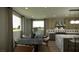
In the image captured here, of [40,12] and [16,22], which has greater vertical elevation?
[40,12]

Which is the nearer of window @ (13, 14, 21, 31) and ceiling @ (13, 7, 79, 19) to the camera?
ceiling @ (13, 7, 79, 19)

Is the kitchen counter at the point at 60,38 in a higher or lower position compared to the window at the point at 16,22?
lower

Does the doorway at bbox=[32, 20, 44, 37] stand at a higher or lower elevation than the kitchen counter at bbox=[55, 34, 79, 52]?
higher

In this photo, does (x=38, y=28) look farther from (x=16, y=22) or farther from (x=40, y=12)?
(x=16, y=22)

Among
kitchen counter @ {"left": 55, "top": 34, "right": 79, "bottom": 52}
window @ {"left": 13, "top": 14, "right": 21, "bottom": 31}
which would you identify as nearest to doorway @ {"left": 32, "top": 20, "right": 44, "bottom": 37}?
window @ {"left": 13, "top": 14, "right": 21, "bottom": 31}

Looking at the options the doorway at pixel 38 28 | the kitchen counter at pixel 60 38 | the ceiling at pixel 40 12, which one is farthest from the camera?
the kitchen counter at pixel 60 38

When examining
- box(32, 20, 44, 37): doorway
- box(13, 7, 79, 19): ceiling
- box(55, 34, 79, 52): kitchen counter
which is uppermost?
box(13, 7, 79, 19): ceiling

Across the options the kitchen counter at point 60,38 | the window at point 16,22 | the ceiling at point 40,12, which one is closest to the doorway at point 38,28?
the ceiling at point 40,12

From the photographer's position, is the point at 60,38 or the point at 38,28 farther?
the point at 60,38

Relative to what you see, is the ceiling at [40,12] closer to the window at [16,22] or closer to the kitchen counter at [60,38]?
the window at [16,22]

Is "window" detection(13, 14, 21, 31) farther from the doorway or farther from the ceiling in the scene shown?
the doorway

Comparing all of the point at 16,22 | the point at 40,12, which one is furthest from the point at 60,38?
the point at 16,22

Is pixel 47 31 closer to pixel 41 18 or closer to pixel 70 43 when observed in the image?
pixel 41 18
